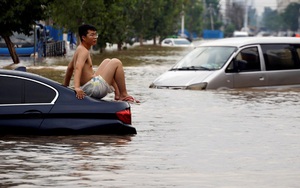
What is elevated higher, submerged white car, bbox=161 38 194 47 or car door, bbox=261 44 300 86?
car door, bbox=261 44 300 86

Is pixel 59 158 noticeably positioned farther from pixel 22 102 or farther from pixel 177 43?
pixel 177 43

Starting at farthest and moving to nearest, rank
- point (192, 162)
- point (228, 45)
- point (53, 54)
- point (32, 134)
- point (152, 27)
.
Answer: point (152, 27) → point (53, 54) → point (228, 45) → point (32, 134) → point (192, 162)

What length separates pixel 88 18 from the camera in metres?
58.4

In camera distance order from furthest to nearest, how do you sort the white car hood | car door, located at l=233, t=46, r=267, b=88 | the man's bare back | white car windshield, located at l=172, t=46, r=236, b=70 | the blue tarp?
the blue tarp < white car windshield, located at l=172, t=46, r=236, b=70 < car door, located at l=233, t=46, r=267, b=88 < the white car hood < the man's bare back

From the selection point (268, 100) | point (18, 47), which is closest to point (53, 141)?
point (268, 100)

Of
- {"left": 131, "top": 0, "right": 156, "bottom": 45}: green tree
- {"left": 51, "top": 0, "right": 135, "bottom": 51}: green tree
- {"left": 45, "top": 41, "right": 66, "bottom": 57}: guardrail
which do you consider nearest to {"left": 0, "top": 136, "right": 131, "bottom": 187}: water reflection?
{"left": 51, "top": 0, "right": 135, "bottom": 51}: green tree

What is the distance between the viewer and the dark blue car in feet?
45.8

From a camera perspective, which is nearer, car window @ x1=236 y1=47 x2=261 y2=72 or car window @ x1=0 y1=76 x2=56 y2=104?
car window @ x1=0 y1=76 x2=56 y2=104

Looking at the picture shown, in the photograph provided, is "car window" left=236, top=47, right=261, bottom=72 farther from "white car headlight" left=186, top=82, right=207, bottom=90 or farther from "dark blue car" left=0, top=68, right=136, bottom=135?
"dark blue car" left=0, top=68, right=136, bottom=135

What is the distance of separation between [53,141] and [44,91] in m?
0.65

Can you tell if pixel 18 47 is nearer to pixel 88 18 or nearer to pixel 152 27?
pixel 88 18

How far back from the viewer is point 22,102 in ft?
45.9

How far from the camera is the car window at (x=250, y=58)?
25547mm

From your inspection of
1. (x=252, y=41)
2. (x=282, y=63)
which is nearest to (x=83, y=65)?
(x=252, y=41)
